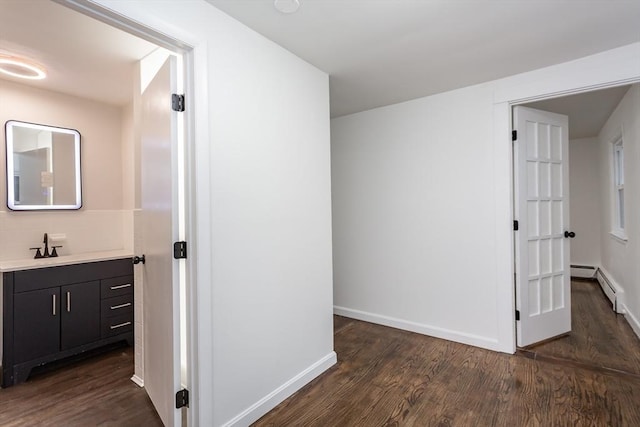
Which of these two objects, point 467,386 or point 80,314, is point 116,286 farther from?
point 467,386

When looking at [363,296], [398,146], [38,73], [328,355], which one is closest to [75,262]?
[38,73]

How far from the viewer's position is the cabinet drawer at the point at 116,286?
273 centimetres

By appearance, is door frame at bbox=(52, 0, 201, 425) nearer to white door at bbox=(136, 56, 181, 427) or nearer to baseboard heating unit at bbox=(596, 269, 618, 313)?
white door at bbox=(136, 56, 181, 427)

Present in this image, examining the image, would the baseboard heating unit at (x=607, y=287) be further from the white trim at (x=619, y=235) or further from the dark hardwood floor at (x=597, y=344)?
the white trim at (x=619, y=235)

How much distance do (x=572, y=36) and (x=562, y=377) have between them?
237 cm

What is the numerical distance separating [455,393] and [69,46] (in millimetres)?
3493

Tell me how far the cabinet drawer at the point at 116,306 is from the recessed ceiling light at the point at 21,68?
6.33 ft

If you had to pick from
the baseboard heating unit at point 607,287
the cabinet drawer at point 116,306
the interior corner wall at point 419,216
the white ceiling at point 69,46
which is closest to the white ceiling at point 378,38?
the white ceiling at point 69,46

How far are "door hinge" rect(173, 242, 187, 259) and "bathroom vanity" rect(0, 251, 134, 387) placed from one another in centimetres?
158

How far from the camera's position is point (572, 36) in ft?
6.65

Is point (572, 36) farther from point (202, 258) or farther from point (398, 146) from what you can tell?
point (202, 258)

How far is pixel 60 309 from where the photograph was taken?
249cm

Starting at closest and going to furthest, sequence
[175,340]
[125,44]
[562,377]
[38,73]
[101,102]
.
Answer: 1. [175,340]
2. [125,44]
3. [562,377]
4. [38,73]
5. [101,102]

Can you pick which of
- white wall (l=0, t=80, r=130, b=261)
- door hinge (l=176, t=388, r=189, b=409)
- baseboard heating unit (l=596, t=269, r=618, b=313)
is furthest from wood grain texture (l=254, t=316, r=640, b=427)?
white wall (l=0, t=80, r=130, b=261)
